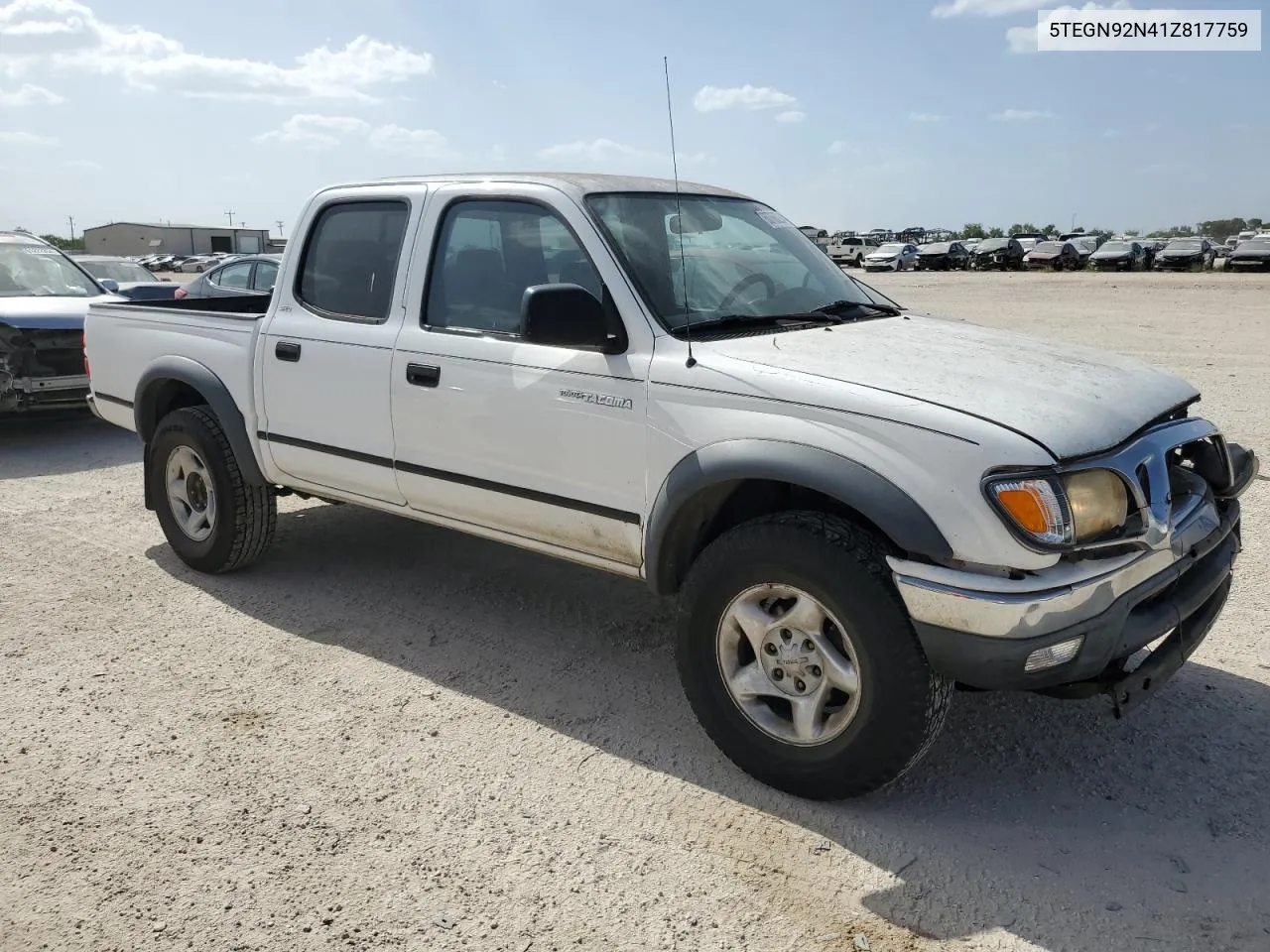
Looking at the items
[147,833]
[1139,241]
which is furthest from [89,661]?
[1139,241]

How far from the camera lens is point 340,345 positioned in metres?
4.47

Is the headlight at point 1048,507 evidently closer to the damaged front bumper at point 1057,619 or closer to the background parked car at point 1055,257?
the damaged front bumper at point 1057,619

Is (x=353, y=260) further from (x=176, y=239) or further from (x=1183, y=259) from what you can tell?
(x=176, y=239)

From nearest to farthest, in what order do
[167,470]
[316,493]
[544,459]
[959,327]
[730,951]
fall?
[730,951], [544,459], [959,327], [316,493], [167,470]

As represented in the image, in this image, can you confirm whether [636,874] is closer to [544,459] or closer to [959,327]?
[544,459]

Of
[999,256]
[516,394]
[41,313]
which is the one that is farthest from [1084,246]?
[516,394]

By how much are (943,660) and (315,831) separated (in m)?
1.91

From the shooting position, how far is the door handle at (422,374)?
4098 millimetres

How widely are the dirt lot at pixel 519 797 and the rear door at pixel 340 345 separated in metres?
0.76

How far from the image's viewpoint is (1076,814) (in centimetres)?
317

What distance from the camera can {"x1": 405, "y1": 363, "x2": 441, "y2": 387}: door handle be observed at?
161 inches

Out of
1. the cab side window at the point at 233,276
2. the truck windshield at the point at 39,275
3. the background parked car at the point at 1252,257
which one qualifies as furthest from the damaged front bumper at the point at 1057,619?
the background parked car at the point at 1252,257

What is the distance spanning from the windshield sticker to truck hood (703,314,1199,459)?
2.69 feet

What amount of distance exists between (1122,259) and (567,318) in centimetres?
3980
